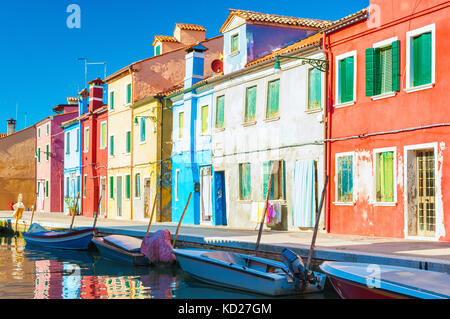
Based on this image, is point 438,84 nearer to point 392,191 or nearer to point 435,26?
point 435,26

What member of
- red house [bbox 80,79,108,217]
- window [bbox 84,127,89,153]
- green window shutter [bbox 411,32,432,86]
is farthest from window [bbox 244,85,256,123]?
window [bbox 84,127,89,153]

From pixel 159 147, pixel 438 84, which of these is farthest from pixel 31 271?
pixel 159 147

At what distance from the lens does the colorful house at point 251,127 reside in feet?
69.0

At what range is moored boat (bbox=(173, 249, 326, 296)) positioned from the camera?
12406 mm

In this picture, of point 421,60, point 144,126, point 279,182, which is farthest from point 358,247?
point 144,126

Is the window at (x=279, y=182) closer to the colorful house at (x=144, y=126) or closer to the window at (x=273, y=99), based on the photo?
the window at (x=273, y=99)

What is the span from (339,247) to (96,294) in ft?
17.4

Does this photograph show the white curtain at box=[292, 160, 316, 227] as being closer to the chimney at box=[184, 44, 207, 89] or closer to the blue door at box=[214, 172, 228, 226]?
→ the blue door at box=[214, 172, 228, 226]

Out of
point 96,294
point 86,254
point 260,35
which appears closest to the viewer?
point 96,294

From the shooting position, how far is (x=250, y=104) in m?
24.4

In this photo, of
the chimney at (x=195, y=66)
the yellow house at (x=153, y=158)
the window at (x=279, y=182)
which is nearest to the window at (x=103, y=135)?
the yellow house at (x=153, y=158)

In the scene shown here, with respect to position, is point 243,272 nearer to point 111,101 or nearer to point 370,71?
point 370,71

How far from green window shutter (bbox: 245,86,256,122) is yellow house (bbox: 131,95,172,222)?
7.50 metres
